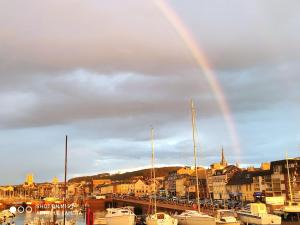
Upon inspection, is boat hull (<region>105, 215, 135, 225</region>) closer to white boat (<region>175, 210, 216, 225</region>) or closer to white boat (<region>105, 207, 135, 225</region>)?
white boat (<region>105, 207, 135, 225</region>)

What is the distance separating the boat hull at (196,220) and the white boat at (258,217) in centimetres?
645

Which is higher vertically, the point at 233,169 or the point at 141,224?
the point at 233,169

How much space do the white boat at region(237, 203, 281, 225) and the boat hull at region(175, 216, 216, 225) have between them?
254 inches

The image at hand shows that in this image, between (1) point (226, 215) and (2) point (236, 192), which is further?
(2) point (236, 192)

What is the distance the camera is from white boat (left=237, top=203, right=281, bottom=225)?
186 ft

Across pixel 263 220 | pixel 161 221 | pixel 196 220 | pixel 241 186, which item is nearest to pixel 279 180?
pixel 241 186

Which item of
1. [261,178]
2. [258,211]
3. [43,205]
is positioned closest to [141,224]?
[258,211]

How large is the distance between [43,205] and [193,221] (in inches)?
5720

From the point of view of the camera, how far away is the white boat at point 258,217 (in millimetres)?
56625

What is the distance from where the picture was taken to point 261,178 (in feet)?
468

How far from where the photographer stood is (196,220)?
5809 cm

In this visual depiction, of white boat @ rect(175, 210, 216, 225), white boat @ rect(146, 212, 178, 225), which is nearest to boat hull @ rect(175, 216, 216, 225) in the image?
white boat @ rect(175, 210, 216, 225)

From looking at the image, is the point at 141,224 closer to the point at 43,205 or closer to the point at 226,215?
the point at 226,215

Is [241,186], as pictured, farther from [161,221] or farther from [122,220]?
[161,221]
